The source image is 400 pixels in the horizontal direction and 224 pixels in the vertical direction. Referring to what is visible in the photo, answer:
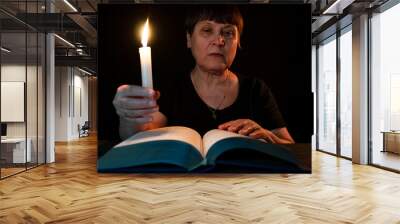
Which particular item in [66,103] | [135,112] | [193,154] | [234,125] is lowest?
[193,154]

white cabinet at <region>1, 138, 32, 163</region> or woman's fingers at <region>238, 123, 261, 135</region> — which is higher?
woman's fingers at <region>238, 123, 261, 135</region>

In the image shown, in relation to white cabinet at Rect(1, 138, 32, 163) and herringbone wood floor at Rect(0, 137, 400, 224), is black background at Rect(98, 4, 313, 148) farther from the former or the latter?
white cabinet at Rect(1, 138, 32, 163)

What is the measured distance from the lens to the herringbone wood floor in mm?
4176

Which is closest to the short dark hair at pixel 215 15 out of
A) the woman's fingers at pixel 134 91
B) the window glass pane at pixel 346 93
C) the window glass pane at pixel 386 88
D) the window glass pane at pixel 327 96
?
the woman's fingers at pixel 134 91

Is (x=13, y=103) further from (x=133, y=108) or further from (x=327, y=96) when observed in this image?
(x=327, y=96)

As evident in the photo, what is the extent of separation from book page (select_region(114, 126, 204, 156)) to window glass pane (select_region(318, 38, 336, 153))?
24.3 feet

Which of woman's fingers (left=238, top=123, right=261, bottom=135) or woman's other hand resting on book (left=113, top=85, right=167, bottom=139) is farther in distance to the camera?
woman's fingers (left=238, top=123, right=261, bottom=135)

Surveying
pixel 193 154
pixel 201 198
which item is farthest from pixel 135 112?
pixel 201 198

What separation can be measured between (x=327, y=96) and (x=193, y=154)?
8.22 m

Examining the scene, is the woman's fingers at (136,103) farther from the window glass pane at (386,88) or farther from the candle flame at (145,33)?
the window glass pane at (386,88)

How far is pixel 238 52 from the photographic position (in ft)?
13.9

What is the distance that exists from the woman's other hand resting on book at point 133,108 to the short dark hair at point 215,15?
857 mm

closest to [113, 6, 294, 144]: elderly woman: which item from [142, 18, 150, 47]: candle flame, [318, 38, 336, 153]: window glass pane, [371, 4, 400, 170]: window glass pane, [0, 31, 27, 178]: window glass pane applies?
[142, 18, 150, 47]: candle flame

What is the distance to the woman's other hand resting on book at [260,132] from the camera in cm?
409
